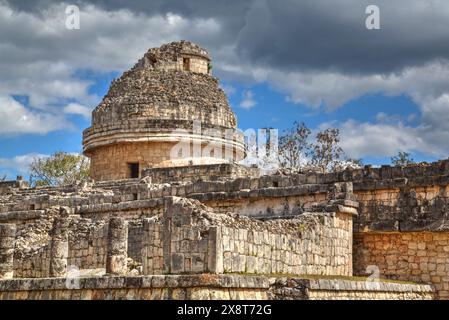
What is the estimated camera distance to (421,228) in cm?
1684

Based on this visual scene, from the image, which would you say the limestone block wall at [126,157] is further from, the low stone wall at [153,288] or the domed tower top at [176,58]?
the low stone wall at [153,288]

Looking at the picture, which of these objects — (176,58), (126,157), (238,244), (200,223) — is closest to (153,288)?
(200,223)

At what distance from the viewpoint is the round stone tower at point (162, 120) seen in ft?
88.6

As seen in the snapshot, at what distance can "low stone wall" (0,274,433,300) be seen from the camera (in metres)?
10.6

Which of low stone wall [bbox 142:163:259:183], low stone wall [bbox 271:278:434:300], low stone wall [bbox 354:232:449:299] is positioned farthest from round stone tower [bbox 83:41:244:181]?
low stone wall [bbox 271:278:434:300]

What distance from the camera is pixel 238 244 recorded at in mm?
11828

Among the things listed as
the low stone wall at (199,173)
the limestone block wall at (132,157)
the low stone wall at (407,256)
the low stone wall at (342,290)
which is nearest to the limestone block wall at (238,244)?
the low stone wall at (342,290)

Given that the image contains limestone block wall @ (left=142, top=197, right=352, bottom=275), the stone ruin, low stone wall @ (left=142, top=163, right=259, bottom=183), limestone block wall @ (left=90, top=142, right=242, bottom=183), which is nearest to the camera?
limestone block wall @ (left=142, top=197, right=352, bottom=275)

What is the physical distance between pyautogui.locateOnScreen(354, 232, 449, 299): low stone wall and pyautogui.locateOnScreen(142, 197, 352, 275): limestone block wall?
137 cm

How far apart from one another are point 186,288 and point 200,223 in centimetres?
113

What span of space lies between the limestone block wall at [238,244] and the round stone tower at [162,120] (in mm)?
11548

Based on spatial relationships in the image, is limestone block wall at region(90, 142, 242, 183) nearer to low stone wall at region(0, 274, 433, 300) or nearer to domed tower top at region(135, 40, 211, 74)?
domed tower top at region(135, 40, 211, 74)
